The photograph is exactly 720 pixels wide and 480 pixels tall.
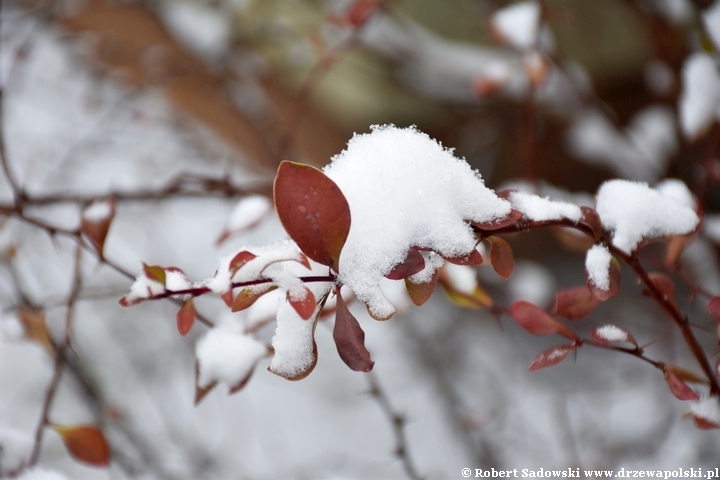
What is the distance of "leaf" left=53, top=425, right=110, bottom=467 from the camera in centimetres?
45

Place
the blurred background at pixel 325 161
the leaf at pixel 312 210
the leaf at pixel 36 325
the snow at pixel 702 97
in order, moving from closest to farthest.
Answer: the leaf at pixel 312 210
the leaf at pixel 36 325
the snow at pixel 702 97
the blurred background at pixel 325 161

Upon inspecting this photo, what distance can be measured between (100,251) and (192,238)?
1514 millimetres

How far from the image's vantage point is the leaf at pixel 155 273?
1.03ft

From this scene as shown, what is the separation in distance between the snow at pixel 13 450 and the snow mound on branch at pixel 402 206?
38cm

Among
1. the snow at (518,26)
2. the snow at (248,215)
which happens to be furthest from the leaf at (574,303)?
the snow at (518,26)

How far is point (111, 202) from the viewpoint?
17.0 inches

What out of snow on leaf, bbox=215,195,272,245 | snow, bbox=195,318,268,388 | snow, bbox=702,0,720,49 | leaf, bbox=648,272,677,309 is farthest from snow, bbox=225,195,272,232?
snow, bbox=702,0,720,49

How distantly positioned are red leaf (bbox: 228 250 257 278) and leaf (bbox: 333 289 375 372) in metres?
0.06

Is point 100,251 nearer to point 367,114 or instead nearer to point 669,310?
point 669,310

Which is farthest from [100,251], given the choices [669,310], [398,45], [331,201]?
[398,45]

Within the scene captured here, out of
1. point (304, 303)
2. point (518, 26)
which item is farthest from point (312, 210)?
point (518, 26)

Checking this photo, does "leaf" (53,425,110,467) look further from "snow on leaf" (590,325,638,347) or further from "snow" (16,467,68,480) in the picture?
"snow on leaf" (590,325,638,347)

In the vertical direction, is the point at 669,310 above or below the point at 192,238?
above

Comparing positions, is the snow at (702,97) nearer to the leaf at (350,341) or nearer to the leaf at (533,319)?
the leaf at (533,319)
